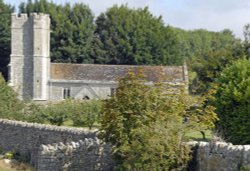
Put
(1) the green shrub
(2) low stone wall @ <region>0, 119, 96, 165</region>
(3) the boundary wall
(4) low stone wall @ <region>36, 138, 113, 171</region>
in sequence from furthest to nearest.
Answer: (1) the green shrub → (2) low stone wall @ <region>0, 119, 96, 165</region> → (4) low stone wall @ <region>36, 138, 113, 171</region> → (3) the boundary wall

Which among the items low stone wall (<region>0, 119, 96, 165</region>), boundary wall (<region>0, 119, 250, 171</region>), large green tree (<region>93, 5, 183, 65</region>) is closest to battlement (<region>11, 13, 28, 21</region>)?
large green tree (<region>93, 5, 183, 65</region>)

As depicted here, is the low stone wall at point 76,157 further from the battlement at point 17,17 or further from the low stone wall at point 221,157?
the battlement at point 17,17

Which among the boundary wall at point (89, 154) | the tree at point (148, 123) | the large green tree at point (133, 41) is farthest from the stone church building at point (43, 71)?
the tree at point (148, 123)

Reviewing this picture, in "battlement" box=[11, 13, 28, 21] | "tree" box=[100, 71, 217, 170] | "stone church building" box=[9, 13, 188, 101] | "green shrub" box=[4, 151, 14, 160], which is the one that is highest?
"battlement" box=[11, 13, 28, 21]

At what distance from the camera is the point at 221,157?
17375 millimetres

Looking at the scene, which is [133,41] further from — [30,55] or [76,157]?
[76,157]

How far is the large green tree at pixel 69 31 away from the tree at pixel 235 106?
57.9 metres

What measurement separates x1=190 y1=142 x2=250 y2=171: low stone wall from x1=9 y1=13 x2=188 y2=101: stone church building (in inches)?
2247

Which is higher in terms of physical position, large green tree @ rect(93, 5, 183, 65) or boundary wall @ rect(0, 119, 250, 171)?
large green tree @ rect(93, 5, 183, 65)

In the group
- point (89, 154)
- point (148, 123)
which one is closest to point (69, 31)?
point (89, 154)

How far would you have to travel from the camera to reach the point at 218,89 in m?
26.3

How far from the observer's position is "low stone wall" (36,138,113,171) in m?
19.5

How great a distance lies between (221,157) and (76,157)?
467cm

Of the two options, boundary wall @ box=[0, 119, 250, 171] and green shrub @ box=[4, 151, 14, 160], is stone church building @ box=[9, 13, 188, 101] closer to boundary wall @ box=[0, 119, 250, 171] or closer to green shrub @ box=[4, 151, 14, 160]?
green shrub @ box=[4, 151, 14, 160]
